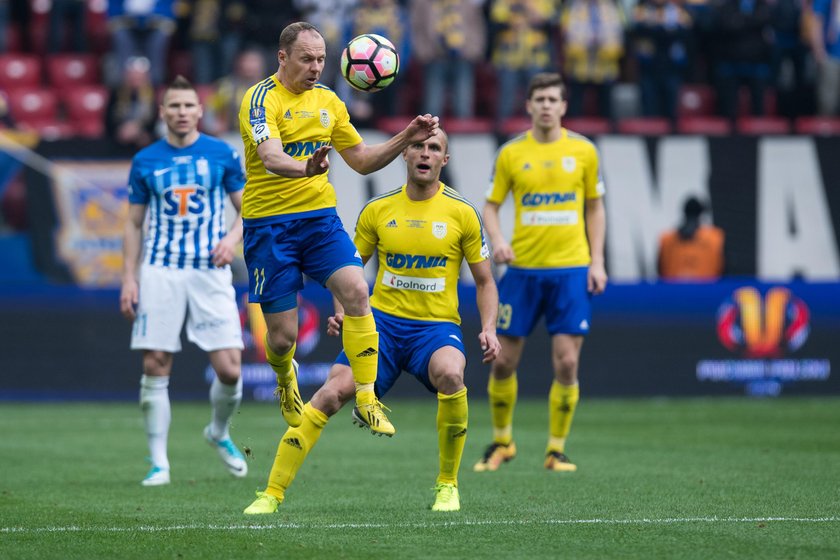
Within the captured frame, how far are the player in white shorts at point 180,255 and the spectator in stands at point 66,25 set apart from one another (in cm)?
1195

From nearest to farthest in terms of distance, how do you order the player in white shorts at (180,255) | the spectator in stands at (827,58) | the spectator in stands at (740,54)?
the player in white shorts at (180,255)
the spectator in stands at (740,54)
the spectator in stands at (827,58)

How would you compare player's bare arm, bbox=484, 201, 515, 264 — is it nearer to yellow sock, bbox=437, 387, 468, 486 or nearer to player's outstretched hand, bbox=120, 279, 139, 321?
yellow sock, bbox=437, 387, 468, 486

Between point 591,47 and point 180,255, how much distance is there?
11106 millimetres

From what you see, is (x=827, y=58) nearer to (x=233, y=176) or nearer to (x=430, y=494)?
(x=233, y=176)

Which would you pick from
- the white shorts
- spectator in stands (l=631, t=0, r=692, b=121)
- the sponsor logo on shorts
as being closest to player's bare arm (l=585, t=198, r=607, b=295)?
the sponsor logo on shorts

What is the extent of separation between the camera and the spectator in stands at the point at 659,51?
19969 mm

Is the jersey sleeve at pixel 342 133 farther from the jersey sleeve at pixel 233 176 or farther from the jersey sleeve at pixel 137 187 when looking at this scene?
the jersey sleeve at pixel 137 187

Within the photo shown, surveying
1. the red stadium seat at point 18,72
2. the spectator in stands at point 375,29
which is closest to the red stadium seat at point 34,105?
the red stadium seat at point 18,72

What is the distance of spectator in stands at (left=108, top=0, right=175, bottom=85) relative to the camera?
19.9 meters

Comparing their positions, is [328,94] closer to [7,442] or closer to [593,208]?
[593,208]

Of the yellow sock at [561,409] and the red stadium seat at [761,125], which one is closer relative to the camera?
the yellow sock at [561,409]

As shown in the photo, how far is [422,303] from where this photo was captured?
8.34 meters

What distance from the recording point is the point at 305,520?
7520 millimetres

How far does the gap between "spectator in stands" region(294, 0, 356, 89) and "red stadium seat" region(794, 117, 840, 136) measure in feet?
20.6
